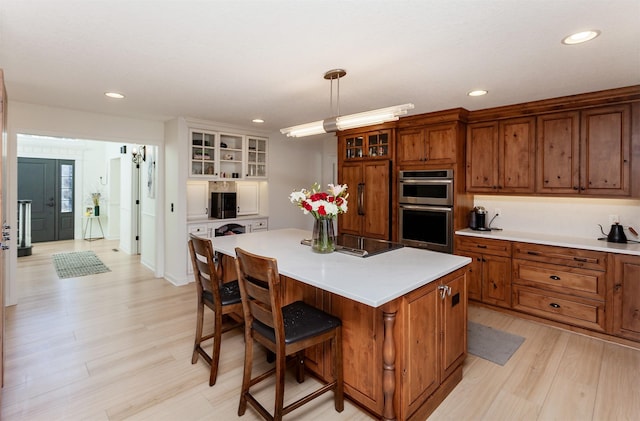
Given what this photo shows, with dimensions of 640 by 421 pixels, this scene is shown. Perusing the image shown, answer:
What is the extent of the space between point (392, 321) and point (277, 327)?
631mm

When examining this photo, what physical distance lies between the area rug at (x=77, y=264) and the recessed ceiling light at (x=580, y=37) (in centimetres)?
654

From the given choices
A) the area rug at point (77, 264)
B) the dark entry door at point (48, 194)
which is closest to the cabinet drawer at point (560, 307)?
the area rug at point (77, 264)

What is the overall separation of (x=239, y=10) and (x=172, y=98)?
6.93ft

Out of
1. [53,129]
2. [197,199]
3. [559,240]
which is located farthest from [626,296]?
[53,129]

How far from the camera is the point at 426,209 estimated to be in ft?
13.7

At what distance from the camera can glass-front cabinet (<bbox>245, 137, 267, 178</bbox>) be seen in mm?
5418

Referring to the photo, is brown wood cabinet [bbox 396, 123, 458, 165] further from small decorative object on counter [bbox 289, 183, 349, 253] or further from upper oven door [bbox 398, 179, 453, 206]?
small decorative object on counter [bbox 289, 183, 349, 253]

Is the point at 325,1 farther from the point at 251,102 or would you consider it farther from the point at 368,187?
the point at 368,187

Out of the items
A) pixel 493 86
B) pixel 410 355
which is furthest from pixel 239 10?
pixel 493 86

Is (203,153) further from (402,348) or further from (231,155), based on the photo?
(402,348)

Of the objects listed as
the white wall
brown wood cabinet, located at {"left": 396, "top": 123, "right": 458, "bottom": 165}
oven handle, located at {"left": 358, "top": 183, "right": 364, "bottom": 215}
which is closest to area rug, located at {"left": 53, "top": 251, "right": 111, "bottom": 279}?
the white wall

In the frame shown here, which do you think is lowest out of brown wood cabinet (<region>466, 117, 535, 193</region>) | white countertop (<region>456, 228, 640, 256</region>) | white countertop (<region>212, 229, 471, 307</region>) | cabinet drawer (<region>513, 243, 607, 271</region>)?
cabinet drawer (<region>513, 243, 607, 271</region>)

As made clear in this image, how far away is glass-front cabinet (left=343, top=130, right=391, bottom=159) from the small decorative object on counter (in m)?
2.26

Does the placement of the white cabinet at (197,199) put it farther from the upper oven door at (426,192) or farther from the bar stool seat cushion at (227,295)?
the upper oven door at (426,192)
